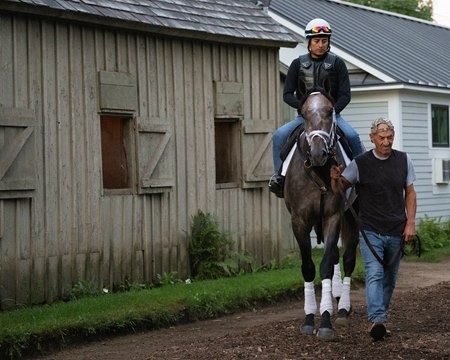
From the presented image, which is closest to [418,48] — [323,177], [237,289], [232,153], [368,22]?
[368,22]

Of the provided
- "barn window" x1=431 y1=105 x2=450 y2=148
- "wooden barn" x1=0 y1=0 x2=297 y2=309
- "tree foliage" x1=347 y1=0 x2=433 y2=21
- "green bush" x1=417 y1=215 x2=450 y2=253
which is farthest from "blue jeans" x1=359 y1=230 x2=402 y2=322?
"tree foliage" x1=347 y1=0 x2=433 y2=21

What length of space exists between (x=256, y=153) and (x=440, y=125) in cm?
1009

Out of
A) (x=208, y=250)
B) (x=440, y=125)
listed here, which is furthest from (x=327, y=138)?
(x=440, y=125)

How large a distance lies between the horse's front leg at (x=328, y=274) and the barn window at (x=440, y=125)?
1604 cm

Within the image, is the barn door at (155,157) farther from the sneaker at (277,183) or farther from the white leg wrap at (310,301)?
the white leg wrap at (310,301)

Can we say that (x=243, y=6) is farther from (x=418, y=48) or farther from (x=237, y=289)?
(x=418, y=48)

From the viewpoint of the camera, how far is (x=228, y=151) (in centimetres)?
1845

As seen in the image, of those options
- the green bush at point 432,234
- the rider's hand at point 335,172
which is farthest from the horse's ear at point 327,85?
the green bush at point 432,234

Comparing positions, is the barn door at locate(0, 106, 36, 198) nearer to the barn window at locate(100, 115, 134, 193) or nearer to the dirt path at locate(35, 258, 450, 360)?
the barn window at locate(100, 115, 134, 193)

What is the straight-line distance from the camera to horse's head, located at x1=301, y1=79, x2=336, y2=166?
10.8 m

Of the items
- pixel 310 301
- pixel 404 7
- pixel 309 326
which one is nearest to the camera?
pixel 309 326

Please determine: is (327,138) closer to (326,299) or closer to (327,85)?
(327,85)

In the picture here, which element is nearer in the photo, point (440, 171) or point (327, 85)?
point (327, 85)

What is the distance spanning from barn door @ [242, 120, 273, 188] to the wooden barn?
0.03 m
